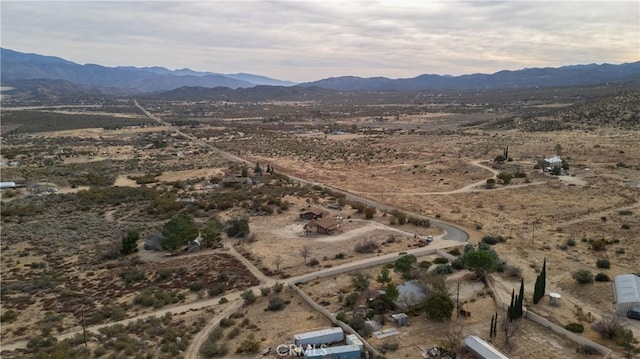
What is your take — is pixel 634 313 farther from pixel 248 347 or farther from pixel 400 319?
pixel 248 347

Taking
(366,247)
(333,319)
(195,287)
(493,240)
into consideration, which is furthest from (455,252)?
(195,287)

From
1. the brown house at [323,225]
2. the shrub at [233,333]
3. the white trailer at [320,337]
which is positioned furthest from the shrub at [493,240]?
the shrub at [233,333]

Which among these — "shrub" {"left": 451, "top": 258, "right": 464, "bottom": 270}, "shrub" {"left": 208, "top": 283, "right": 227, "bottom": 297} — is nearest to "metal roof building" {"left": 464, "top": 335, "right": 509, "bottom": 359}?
"shrub" {"left": 451, "top": 258, "right": 464, "bottom": 270}

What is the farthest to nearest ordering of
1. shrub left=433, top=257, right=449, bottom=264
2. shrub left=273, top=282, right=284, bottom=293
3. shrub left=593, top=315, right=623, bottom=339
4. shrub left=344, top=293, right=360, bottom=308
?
1. shrub left=433, top=257, right=449, bottom=264
2. shrub left=273, top=282, right=284, bottom=293
3. shrub left=344, top=293, right=360, bottom=308
4. shrub left=593, top=315, right=623, bottom=339

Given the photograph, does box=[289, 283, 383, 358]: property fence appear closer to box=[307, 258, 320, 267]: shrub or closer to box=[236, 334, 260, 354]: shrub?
box=[307, 258, 320, 267]: shrub

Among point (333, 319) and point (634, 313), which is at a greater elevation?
point (634, 313)

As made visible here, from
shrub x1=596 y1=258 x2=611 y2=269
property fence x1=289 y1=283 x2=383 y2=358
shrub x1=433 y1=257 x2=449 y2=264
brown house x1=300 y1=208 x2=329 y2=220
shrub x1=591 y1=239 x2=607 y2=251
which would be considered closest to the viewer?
property fence x1=289 y1=283 x2=383 y2=358

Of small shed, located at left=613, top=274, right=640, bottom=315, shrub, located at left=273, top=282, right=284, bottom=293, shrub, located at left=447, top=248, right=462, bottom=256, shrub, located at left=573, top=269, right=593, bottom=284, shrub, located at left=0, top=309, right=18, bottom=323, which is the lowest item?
shrub, located at left=0, top=309, right=18, bottom=323
